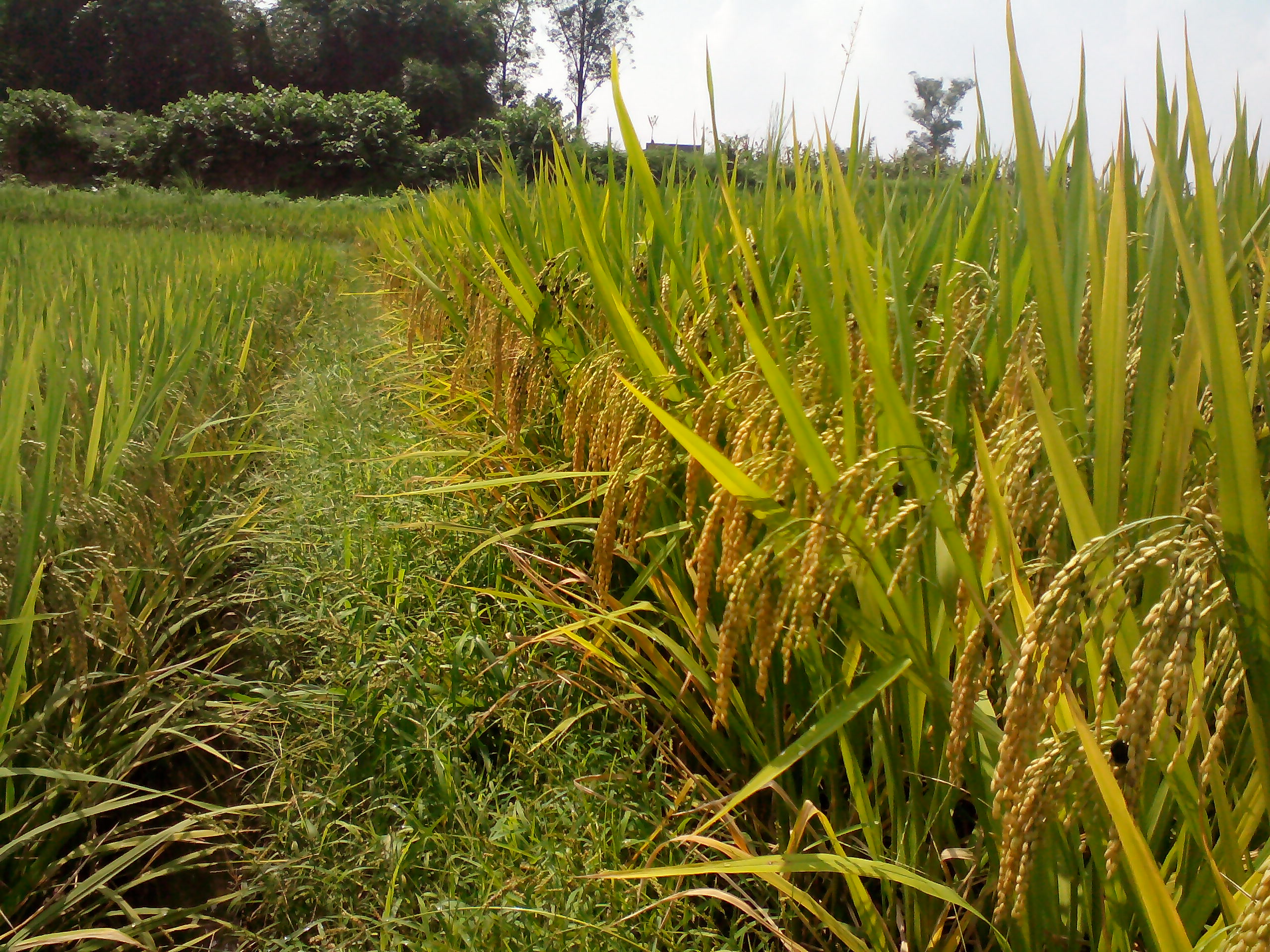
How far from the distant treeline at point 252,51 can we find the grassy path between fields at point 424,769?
3592cm

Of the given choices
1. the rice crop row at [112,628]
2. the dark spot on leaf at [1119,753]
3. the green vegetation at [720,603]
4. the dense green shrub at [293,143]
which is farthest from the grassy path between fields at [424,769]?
the dense green shrub at [293,143]

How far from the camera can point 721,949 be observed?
1216 millimetres

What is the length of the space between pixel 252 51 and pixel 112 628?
4343 centimetres

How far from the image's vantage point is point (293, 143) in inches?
1061

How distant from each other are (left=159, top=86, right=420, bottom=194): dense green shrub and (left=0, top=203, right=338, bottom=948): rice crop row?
26.9 metres

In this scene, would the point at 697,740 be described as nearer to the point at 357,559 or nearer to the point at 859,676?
the point at 859,676

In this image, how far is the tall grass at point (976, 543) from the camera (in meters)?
0.56

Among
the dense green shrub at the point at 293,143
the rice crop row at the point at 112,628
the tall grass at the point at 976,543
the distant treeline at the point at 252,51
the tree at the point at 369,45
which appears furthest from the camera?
the tree at the point at 369,45

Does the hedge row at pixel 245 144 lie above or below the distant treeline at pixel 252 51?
below

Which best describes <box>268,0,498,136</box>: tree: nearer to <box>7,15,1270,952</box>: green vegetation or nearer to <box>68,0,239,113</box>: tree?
<box>68,0,239,113</box>: tree

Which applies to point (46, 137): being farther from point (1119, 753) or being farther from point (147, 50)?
point (1119, 753)

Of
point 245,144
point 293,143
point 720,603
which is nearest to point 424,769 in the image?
point 720,603

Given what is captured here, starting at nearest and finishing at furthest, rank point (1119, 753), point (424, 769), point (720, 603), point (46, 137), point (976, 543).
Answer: point (1119, 753), point (976, 543), point (720, 603), point (424, 769), point (46, 137)

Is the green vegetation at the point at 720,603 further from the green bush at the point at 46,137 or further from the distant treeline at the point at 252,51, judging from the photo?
the distant treeline at the point at 252,51
